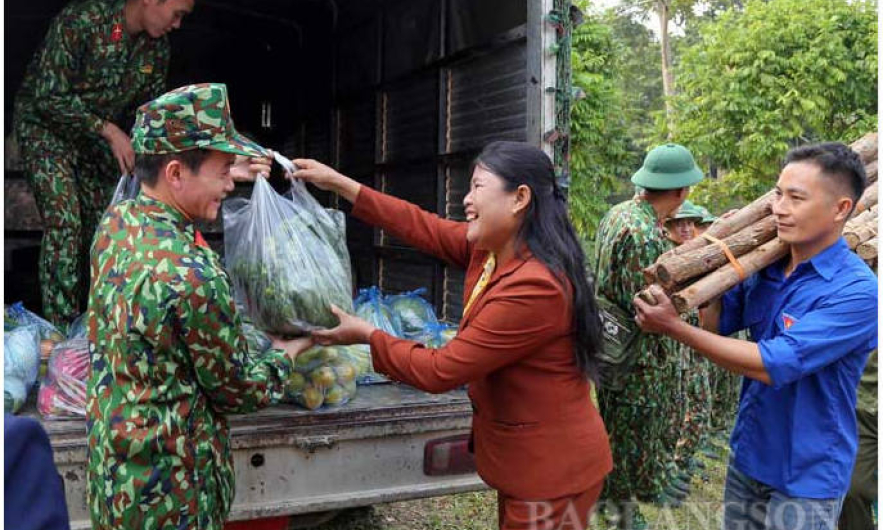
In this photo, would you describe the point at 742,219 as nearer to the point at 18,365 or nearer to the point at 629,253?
the point at 629,253

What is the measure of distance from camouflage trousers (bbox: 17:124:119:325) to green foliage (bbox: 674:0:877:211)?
8027 mm

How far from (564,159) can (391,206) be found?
33.5 inches

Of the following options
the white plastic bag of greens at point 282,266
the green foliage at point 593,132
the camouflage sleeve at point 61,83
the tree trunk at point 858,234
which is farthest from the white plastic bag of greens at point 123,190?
the green foliage at point 593,132

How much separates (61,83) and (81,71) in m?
0.12

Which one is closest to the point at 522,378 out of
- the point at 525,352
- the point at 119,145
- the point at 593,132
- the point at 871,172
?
the point at 525,352

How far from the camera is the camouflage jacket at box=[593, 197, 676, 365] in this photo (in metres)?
3.41

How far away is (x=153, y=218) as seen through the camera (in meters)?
1.68

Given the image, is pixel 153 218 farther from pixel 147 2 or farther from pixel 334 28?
pixel 334 28

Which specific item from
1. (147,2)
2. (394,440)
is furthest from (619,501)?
(147,2)

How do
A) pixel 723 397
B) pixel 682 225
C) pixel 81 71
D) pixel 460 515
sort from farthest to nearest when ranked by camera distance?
pixel 723 397
pixel 682 225
pixel 460 515
pixel 81 71

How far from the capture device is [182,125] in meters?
1.67

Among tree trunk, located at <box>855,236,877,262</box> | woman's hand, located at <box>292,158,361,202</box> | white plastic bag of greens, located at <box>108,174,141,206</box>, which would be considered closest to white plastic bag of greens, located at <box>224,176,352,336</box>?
woman's hand, located at <box>292,158,361,202</box>

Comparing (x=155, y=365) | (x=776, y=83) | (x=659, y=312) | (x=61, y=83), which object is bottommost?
(x=155, y=365)

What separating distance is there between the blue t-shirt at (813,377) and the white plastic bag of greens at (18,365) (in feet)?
7.03
